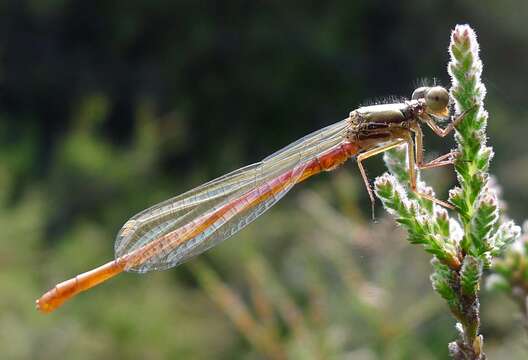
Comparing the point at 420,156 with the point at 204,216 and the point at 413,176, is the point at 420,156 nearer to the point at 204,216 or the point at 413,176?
the point at 413,176

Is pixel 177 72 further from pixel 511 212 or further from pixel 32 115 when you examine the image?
pixel 511 212

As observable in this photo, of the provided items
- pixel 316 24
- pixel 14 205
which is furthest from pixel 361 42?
pixel 14 205

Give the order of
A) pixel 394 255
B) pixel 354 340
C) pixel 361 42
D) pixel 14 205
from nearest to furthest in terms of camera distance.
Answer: pixel 394 255, pixel 354 340, pixel 14 205, pixel 361 42

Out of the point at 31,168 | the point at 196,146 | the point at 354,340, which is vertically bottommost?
the point at 354,340

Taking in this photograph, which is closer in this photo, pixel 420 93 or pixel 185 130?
pixel 420 93

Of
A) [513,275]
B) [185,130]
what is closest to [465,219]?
[513,275]

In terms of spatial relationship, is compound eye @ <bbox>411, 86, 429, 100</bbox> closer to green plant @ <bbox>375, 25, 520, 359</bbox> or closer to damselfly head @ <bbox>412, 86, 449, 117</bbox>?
damselfly head @ <bbox>412, 86, 449, 117</bbox>
